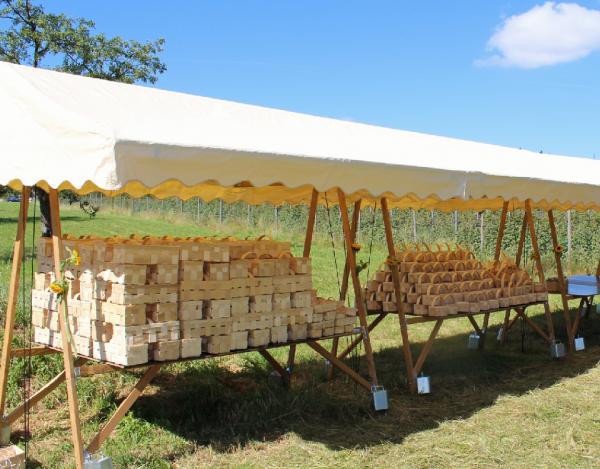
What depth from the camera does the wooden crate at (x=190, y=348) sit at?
4707 millimetres

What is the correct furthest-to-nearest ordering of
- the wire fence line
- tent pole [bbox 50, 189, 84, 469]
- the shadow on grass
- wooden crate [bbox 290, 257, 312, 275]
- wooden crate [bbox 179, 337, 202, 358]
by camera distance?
the wire fence line < wooden crate [bbox 290, 257, 312, 275] < the shadow on grass < wooden crate [bbox 179, 337, 202, 358] < tent pole [bbox 50, 189, 84, 469]

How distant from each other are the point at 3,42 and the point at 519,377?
9.84 meters

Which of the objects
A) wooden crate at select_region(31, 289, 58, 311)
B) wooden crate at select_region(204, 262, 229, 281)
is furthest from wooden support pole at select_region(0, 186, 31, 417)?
wooden crate at select_region(204, 262, 229, 281)

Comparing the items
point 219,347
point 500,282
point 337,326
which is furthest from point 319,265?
point 219,347

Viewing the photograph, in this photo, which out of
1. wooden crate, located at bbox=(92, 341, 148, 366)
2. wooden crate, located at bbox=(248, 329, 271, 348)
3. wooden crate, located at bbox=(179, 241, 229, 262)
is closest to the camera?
wooden crate, located at bbox=(92, 341, 148, 366)

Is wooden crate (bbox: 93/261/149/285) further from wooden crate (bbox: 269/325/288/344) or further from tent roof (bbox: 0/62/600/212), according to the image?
wooden crate (bbox: 269/325/288/344)

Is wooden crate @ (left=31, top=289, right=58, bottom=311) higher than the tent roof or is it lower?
lower

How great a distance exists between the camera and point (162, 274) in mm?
4645

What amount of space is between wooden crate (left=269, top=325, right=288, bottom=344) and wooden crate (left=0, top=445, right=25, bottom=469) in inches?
85.5

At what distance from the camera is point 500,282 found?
822 cm

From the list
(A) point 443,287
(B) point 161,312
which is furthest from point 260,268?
(A) point 443,287

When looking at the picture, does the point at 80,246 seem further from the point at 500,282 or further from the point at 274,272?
the point at 500,282

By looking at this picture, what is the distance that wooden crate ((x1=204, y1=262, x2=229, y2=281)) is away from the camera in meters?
4.97

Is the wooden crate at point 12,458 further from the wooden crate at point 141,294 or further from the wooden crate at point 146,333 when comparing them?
the wooden crate at point 141,294
